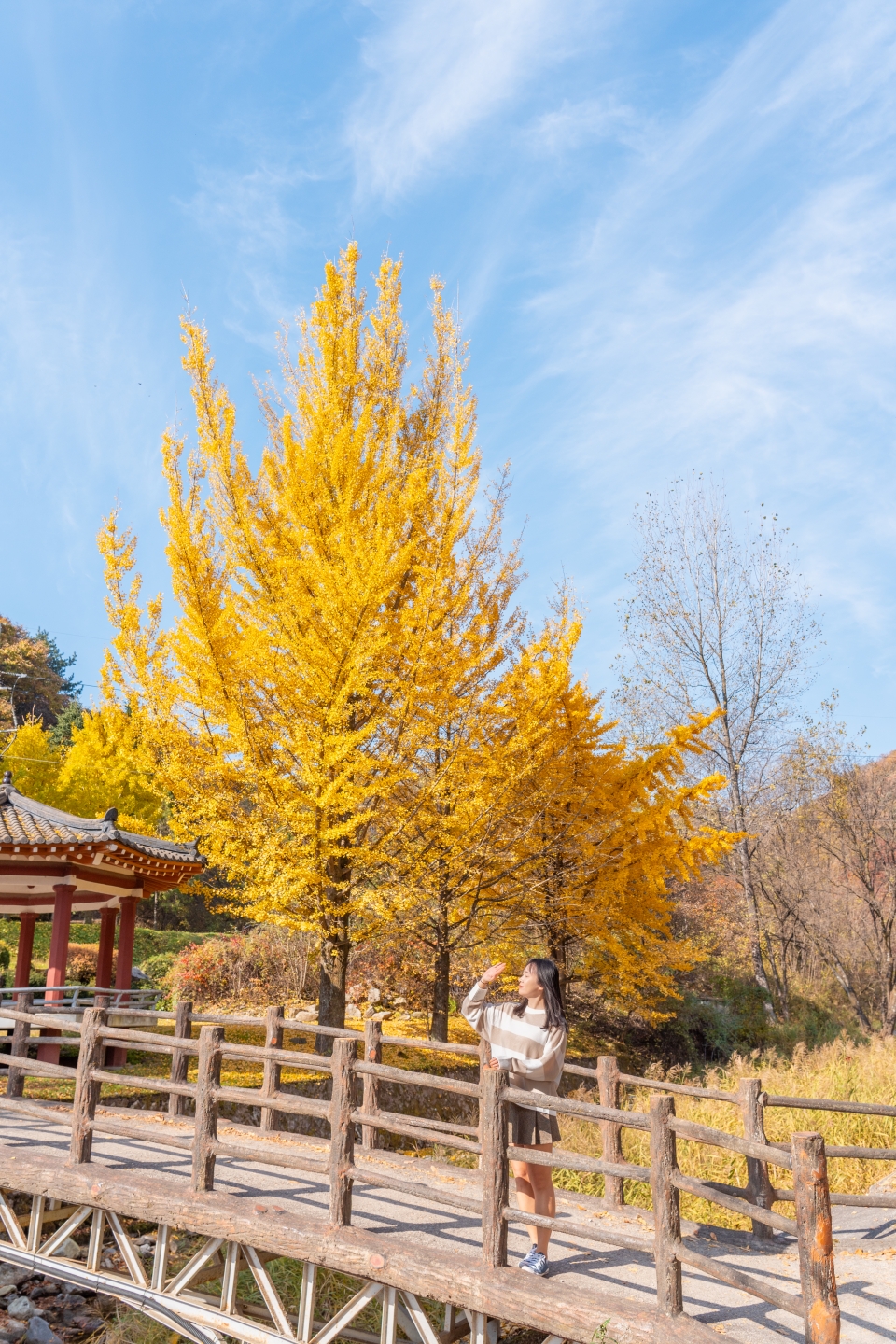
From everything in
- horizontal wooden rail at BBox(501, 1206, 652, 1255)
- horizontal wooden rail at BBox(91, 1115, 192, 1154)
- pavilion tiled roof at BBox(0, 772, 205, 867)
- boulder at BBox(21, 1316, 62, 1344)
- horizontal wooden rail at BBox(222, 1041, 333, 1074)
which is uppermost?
pavilion tiled roof at BBox(0, 772, 205, 867)

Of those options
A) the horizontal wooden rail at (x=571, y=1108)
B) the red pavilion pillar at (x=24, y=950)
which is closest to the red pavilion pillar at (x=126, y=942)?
the red pavilion pillar at (x=24, y=950)

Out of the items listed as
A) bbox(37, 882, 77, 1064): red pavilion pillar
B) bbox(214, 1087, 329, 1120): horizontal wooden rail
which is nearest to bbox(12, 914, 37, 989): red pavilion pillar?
bbox(37, 882, 77, 1064): red pavilion pillar

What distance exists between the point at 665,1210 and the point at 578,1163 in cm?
51

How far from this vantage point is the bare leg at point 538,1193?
5031mm

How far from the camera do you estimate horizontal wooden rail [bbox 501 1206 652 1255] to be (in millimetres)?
4414

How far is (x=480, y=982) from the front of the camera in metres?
5.14

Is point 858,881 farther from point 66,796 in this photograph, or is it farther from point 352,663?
point 66,796

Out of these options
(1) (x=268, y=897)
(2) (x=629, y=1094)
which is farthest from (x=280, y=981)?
(1) (x=268, y=897)

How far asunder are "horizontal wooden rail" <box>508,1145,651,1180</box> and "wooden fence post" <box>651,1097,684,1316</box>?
0.27 feet

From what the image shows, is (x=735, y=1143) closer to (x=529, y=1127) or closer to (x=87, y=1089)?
(x=529, y=1127)

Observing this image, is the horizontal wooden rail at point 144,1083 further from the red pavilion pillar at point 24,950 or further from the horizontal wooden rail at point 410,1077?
the red pavilion pillar at point 24,950

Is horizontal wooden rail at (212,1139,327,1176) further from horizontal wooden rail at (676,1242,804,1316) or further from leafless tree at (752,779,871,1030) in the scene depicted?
leafless tree at (752,779,871,1030)

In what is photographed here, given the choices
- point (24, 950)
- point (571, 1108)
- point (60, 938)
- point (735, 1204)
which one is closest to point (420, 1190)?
point (571, 1108)

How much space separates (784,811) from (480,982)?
19.8m
